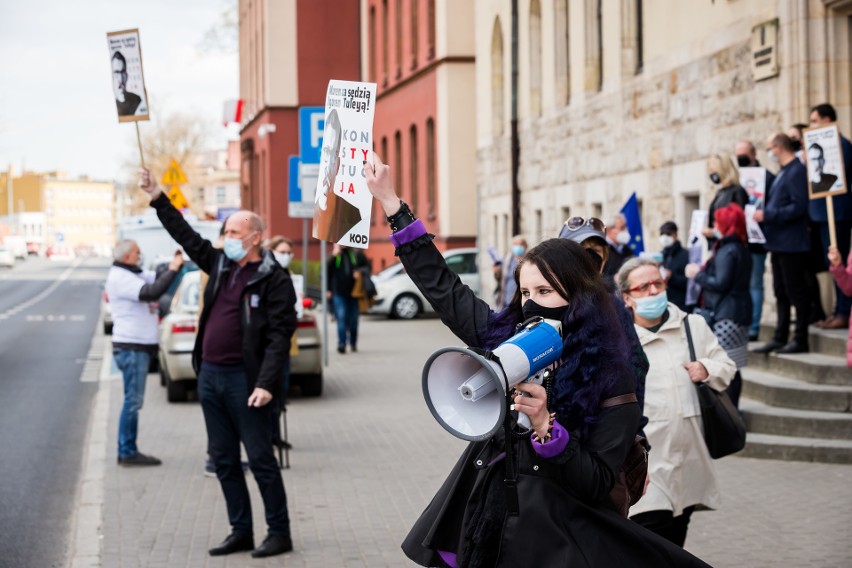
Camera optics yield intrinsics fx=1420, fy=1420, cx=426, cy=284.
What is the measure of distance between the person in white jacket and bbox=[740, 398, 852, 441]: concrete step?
459cm

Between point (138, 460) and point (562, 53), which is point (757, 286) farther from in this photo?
point (562, 53)

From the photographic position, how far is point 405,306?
107ft

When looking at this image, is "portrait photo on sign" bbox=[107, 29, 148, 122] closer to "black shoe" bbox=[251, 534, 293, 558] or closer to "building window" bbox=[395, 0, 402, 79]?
"black shoe" bbox=[251, 534, 293, 558]

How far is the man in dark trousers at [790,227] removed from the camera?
12.4m

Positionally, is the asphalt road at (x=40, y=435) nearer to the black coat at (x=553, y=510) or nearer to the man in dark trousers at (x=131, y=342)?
the man in dark trousers at (x=131, y=342)

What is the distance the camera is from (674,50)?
60.5 feet

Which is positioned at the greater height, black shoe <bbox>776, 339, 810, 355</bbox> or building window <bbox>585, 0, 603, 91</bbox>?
building window <bbox>585, 0, 603, 91</bbox>

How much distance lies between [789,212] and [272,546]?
20.7 ft

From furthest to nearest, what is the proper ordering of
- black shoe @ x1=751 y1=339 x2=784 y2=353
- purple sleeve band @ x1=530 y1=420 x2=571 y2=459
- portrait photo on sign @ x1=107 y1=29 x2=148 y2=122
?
1. black shoe @ x1=751 y1=339 x2=784 y2=353
2. portrait photo on sign @ x1=107 y1=29 x2=148 y2=122
3. purple sleeve band @ x1=530 y1=420 x2=571 y2=459

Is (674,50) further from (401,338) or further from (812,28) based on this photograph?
(401,338)

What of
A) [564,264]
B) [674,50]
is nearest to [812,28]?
[674,50]

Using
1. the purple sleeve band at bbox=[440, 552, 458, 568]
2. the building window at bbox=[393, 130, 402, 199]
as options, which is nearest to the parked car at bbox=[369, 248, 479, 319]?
the building window at bbox=[393, 130, 402, 199]

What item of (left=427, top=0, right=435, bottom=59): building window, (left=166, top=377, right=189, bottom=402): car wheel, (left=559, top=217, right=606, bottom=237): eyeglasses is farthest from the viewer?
(left=427, top=0, right=435, bottom=59): building window

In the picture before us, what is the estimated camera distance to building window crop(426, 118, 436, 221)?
38.2 metres
